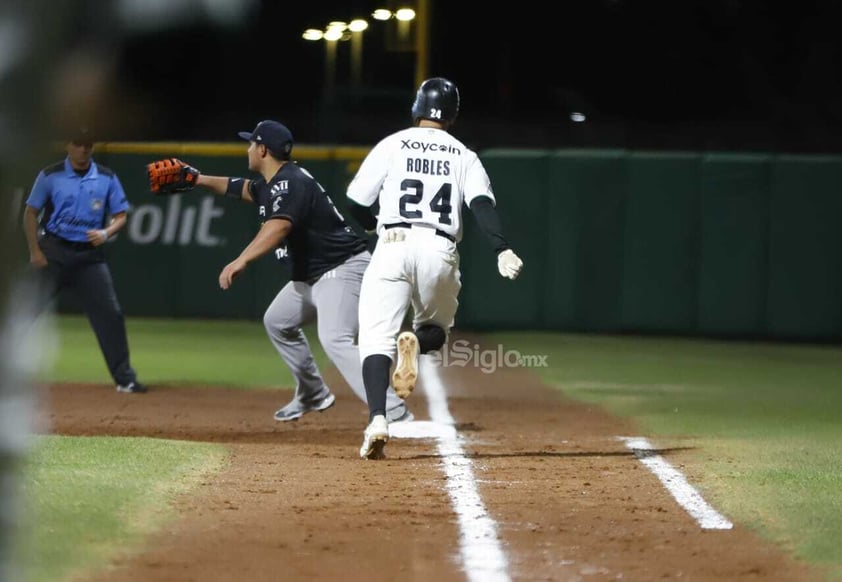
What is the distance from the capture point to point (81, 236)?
30.5ft

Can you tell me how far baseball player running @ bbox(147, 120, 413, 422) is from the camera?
7570 mm

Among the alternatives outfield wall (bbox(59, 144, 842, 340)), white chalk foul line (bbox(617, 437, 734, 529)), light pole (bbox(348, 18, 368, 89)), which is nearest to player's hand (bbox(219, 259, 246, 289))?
white chalk foul line (bbox(617, 437, 734, 529))

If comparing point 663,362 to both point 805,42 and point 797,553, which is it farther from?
point 805,42

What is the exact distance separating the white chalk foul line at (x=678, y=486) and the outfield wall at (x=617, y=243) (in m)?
6.56

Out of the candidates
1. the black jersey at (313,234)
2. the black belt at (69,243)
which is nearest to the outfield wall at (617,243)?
the black belt at (69,243)

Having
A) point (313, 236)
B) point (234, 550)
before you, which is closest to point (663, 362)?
point (313, 236)

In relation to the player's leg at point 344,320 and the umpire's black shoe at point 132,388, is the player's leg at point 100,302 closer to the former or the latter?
the umpire's black shoe at point 132,388

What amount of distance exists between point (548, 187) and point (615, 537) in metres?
9.63

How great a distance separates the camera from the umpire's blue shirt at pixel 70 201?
9.25 m

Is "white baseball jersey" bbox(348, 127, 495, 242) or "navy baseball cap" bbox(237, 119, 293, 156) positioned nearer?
"white baseball jersey" bbox(348, 127, 495, 242)

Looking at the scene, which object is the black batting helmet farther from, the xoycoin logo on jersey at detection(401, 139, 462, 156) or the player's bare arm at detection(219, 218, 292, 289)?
the player's bare arm at detection(219, 218, 292, 289)

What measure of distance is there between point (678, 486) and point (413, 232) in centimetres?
180

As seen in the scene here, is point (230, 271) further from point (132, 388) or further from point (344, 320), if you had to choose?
point (132, 388)

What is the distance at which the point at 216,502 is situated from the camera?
5352mm
